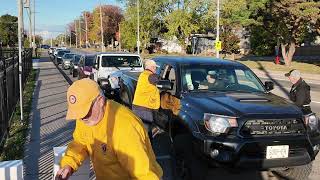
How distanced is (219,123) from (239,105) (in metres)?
0.49

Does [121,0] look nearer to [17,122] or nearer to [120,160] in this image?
[17,122]

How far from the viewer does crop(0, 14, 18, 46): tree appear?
99.6 m

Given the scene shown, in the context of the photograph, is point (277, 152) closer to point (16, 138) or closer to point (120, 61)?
point (16, 138)

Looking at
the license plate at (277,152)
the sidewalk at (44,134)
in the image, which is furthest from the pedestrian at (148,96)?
the license plate at (277,152)

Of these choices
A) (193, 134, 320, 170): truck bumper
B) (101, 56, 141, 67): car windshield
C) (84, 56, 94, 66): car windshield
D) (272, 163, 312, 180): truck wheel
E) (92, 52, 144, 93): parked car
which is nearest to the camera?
(193, 134, 320, 170): truck bumper

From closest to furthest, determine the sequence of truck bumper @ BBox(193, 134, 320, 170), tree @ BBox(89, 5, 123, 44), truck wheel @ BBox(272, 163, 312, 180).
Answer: truck bumper @ BBox(193, 134, 320, 170) → truck wheel @ BBox(272, 163, 312, 180) → tree @ BBox(89, 5, 123, 44)

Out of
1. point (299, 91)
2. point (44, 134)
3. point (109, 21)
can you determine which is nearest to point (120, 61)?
point (44, 134)

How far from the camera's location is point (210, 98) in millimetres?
6695

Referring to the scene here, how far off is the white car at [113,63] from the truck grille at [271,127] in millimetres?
10579

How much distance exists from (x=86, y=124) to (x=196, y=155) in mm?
3124

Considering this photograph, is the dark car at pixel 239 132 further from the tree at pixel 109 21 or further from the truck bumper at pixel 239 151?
the tree at pixel 109 21

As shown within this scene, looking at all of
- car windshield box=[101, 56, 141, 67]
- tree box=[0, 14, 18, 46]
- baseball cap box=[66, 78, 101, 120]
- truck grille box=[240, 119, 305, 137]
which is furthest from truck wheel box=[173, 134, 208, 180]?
tree box=[0, 14, 18, 46]

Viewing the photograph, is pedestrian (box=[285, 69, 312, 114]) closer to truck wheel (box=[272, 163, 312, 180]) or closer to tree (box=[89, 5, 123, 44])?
truck wheel (box=[272, 163, 312, 180])

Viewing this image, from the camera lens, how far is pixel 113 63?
17.3 m
